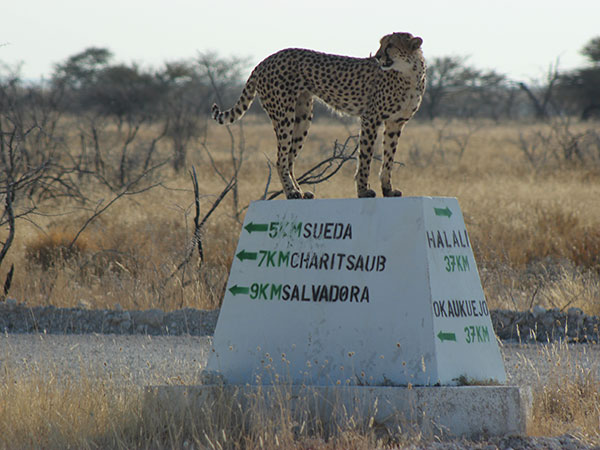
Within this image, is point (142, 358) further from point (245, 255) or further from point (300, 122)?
point (300, 122)

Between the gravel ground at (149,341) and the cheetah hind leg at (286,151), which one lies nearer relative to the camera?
the cheetah hind leg at (286,151)

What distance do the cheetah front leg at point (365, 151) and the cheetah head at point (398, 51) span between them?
390mm

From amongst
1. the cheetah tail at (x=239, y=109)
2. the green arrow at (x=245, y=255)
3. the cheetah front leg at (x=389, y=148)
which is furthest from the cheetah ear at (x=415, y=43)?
the green arrow at (x=245, y=255)

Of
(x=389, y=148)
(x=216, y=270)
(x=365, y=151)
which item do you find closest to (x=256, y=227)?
(x=365, y=151)

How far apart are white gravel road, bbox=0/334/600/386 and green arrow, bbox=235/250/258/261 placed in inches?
38.4

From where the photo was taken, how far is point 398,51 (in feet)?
17.0

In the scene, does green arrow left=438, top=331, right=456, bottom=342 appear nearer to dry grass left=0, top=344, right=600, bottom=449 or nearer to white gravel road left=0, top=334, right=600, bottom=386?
dry grass left=0, top=344, right=600, bottom=449

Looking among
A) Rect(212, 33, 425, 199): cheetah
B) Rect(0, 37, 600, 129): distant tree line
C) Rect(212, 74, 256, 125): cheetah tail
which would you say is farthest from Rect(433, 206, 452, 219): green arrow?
Rect(0, 37, 600, 129): distant tree line

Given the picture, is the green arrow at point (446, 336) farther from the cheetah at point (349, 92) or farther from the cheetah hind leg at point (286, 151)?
the cheetah hind leg at point (286, 151)

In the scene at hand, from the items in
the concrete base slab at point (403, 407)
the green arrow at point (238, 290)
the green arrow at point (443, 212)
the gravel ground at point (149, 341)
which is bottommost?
the gravel ground at point (149, 341)

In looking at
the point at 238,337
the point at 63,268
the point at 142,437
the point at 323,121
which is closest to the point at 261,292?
the point at 238,337

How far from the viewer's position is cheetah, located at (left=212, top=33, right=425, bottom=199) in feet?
17.2

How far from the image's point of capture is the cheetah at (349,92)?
525 centimetres

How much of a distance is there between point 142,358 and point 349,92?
3.63 m
